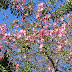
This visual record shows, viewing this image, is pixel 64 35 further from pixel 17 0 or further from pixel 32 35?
pixel 17 0

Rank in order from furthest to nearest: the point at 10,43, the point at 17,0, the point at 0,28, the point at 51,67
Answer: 1. the point at 17,0
2. the point at 0,28
3. the point at 10,43
4. the point at 51,67

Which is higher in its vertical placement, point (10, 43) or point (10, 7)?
point (10, 7)

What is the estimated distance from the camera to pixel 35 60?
538 cm

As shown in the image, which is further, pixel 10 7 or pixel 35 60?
pixel 10 7

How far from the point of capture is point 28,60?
5395 millimetres

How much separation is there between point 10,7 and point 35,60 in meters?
2.55

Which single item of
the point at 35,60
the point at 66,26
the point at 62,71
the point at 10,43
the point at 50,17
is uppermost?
the point at 50,17

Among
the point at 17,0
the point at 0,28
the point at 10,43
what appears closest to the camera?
the point at 10,43

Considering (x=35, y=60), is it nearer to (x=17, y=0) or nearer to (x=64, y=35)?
(x=64, y=35)

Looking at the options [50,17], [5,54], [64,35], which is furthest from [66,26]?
[5,54]

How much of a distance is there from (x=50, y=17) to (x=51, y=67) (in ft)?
5.97

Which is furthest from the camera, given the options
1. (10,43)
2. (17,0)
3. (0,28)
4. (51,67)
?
(17,0)

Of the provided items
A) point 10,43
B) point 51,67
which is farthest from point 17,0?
point 51,67

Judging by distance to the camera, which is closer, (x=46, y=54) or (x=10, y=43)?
(x=46, y=54)
